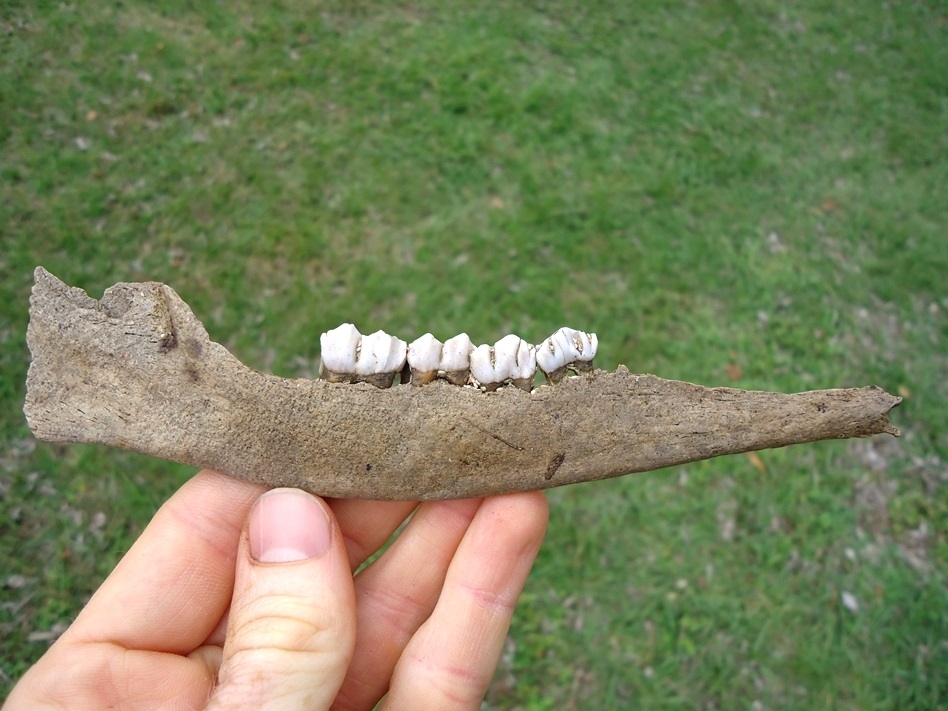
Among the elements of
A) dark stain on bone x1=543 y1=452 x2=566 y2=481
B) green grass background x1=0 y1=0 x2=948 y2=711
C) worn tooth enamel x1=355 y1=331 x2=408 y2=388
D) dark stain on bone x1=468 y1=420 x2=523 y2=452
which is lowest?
green grass background x1=0 y1=0 x2=948 y2=711

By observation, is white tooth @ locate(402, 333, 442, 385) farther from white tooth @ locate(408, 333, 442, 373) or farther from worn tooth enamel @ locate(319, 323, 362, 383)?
worn tooth enamel @ locate(319, 323, 362, 383)

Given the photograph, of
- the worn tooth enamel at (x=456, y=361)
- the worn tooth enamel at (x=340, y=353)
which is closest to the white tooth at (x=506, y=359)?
the worn tooth enamel at (x=456, y=361)

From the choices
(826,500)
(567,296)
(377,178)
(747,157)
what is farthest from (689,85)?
(826,500)

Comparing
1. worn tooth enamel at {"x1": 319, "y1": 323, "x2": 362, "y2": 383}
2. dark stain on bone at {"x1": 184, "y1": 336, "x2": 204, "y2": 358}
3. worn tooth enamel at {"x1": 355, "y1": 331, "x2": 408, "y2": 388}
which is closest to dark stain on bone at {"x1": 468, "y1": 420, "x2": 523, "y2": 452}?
worn tooth enamel at {"x1": 355, "y1": 331, "x2": 408, "y2": 388}

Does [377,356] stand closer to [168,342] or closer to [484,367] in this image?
[484,367]

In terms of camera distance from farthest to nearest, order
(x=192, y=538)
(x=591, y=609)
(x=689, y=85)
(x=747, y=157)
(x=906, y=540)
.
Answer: (x=689, y=85) < (x=747, y=157) < (x=906, y=540) < (x=591, y=609) < (x=192, y=538)

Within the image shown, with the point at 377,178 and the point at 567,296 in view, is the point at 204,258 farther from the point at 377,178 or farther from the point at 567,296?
the point at 567,296
